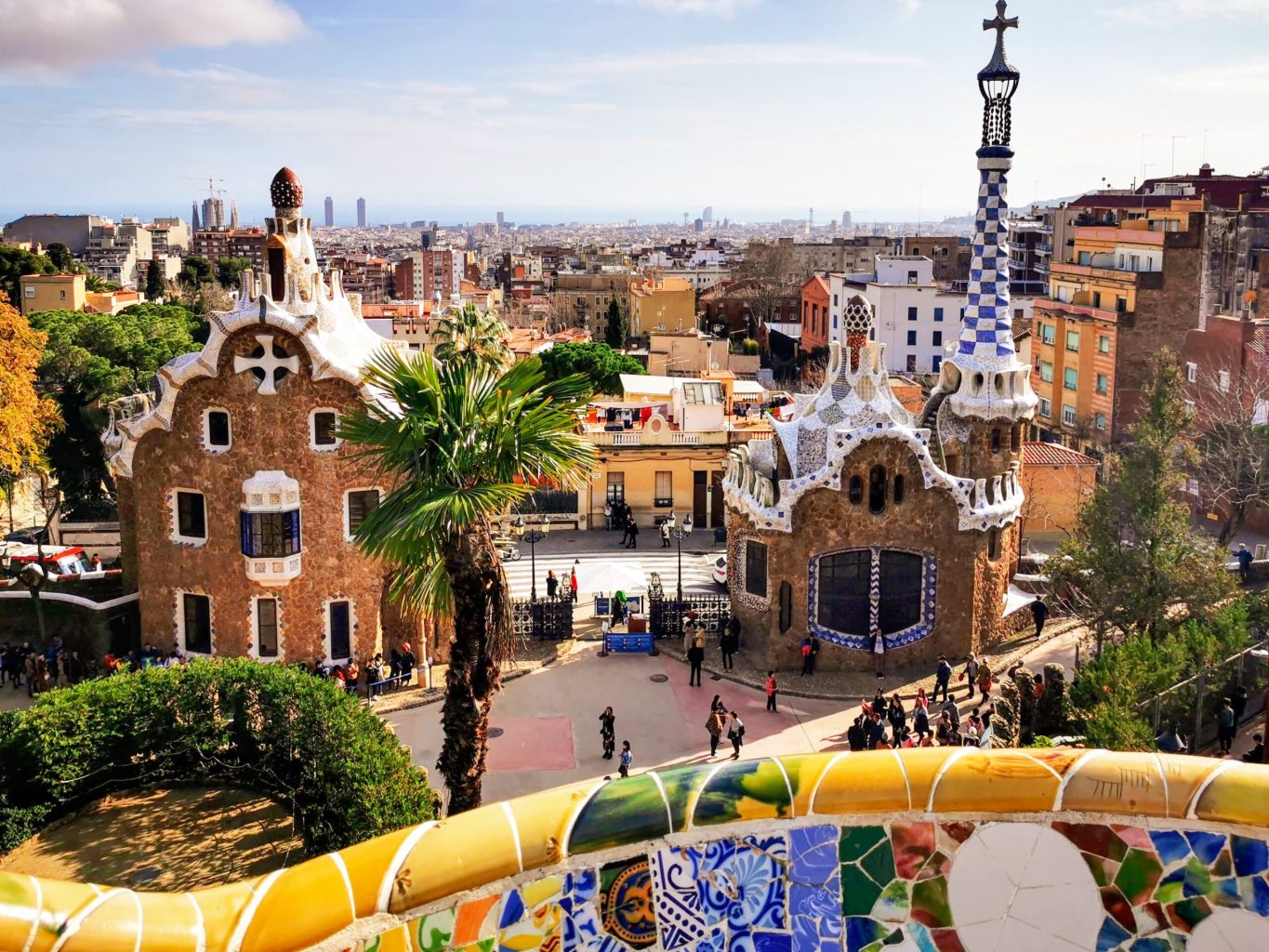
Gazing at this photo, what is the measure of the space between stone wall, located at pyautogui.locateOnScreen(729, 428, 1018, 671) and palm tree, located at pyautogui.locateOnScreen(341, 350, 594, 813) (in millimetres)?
13369

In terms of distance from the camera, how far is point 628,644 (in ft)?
100

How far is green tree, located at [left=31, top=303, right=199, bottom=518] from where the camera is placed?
45.6 metres

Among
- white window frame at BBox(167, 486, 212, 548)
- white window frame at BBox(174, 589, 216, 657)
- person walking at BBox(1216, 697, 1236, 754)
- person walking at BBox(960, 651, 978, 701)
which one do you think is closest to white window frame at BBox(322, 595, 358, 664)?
white window frame at BBox(174, 589, 216, 657)

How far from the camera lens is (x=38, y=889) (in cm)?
577

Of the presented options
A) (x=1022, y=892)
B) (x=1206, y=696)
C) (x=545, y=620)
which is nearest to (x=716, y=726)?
(x=545, y=620)

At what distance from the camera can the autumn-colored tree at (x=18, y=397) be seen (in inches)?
1374

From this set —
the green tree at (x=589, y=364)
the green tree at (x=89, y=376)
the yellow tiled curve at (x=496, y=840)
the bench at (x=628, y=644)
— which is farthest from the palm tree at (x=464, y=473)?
the green tree at (x=589, y=364)

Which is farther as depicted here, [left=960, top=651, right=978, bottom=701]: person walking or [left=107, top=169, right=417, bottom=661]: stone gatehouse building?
[left=107, top=169, right=417, bottom=661]: stone gatehouse building

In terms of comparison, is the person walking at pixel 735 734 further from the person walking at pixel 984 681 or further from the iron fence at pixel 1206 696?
the iron fence at pixel 1206 696

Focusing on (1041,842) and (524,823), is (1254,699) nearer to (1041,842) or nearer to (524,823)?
(1041,842)

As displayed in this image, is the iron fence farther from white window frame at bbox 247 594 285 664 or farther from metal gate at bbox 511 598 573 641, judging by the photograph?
white window frame at bbox 247 594 285 664

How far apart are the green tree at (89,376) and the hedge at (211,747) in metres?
25.1

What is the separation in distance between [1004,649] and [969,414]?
606 cm

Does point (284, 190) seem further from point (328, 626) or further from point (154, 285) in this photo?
point (154, 285)
